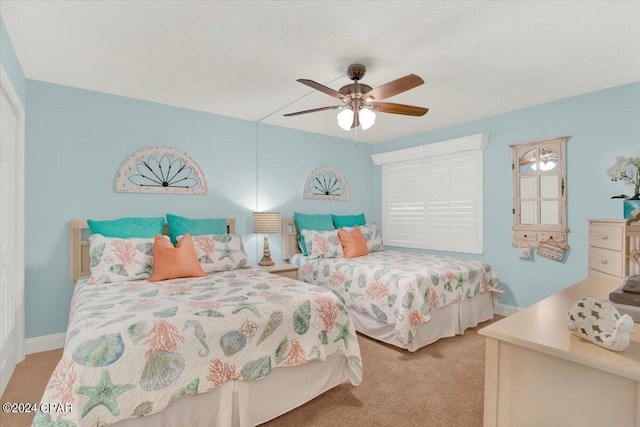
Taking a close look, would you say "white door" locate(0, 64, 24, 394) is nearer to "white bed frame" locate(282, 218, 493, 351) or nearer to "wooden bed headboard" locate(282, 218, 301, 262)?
"wooden bed headboard" locate(282, 218, 301, 262)

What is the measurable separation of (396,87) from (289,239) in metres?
2.63

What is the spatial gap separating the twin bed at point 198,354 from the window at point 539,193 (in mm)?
2675

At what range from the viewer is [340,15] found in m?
1.96

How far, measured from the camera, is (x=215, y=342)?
1663 mm

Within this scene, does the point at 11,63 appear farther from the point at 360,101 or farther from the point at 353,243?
the point at 353,243

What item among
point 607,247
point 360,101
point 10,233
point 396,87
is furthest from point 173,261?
point 607,247

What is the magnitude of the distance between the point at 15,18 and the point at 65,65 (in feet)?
2.05

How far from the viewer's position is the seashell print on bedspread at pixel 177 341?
4.50 ft

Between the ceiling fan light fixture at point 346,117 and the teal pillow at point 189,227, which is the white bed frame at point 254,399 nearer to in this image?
the ceiling fan light fixture at point 346,117

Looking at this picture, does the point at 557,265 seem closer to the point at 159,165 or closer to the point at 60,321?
the point at 159,165

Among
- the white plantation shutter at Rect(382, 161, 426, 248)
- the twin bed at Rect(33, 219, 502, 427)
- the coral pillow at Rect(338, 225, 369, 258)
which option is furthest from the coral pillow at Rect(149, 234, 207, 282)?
the white plantation shutter at Rect(382, 161, 426, 248)

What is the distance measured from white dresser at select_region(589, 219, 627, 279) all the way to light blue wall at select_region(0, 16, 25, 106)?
4.51 meters

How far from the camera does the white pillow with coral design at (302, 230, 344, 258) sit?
389 centimetres

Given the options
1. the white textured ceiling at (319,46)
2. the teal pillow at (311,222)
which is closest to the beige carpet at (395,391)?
the teal pillow at (311,222)
